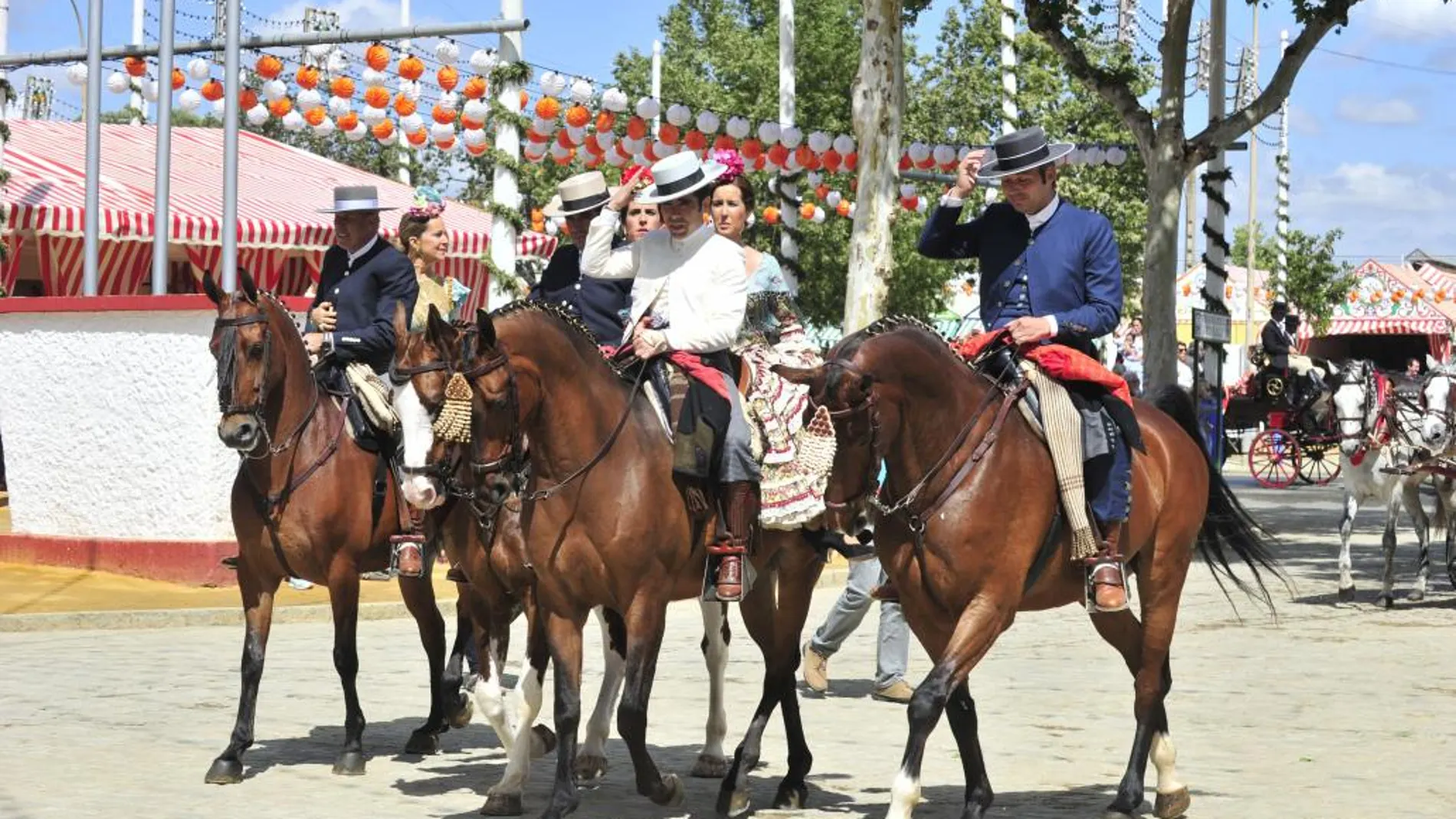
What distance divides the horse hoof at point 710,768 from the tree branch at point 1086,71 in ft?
50.7

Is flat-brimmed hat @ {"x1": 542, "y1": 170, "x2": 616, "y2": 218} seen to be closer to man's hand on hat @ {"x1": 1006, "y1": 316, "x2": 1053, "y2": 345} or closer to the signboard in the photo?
man's hand on hat @ {"x1": 1006, "y1": 316, "x2": 1053, "y2": 345}

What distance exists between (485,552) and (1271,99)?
16426 millimetres

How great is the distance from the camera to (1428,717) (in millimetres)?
11945

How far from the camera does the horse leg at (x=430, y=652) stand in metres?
10.7

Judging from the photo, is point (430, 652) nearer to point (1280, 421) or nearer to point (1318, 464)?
point (1280, 421)

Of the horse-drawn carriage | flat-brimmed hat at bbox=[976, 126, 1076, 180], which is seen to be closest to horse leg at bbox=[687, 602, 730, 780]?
flat-brimmed hat at bbox=[976, 126, 1076, 180]

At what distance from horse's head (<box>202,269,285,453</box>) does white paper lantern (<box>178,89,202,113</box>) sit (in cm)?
1424

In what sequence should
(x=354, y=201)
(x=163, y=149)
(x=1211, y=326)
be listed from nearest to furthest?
(x=354, y=201), (x=163, y=149), (x=1211, y=326)

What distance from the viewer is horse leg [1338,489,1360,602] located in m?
19.1

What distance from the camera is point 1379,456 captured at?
19.5 metres

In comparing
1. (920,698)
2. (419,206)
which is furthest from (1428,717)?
(419,206)

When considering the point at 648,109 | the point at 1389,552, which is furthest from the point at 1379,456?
the point at 648,109

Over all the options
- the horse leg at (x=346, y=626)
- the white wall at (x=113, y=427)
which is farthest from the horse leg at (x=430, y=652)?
the white wall at (x=113, y=427)

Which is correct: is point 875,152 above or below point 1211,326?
above
